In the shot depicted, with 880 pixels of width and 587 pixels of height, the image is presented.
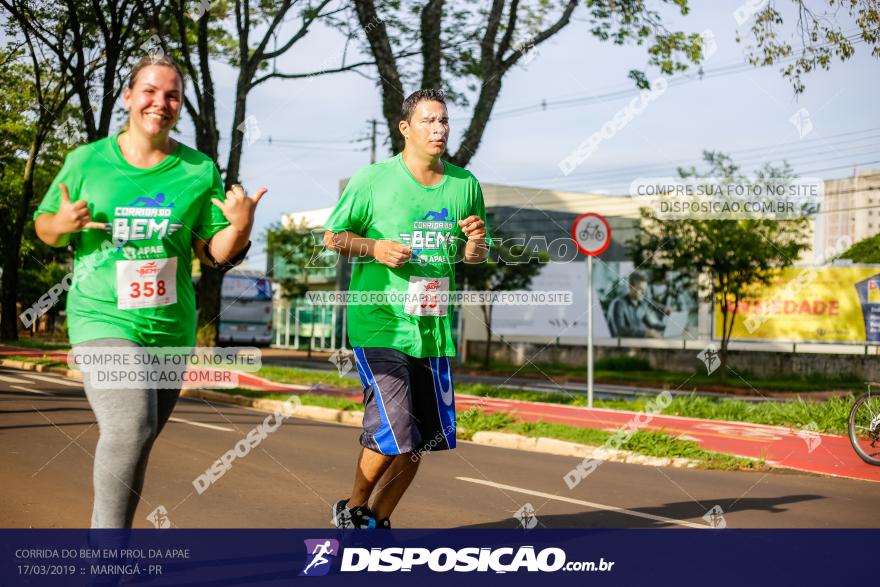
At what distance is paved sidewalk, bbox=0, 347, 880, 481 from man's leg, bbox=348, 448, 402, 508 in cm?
609

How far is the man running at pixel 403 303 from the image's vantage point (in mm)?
4367

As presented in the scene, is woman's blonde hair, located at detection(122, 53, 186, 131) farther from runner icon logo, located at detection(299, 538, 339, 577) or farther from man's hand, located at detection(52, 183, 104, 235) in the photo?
runner icon logo, located at detection(299, 538, 339, 577)

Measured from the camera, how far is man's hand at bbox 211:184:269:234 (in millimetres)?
3559

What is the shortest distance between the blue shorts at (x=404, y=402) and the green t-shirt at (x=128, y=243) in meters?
1.00

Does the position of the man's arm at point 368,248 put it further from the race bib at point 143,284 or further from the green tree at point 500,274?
the green tree at point 500,274

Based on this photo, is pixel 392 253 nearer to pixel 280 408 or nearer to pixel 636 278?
pixel 280 408

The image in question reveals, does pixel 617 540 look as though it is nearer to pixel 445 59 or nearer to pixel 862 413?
pixel 862 413

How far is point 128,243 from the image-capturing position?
11.8ft

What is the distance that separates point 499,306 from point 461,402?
1100 inches

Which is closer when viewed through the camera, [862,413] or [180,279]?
[180,279]

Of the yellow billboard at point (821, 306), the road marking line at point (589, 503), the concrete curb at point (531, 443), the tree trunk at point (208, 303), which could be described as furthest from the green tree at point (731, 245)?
the road marking line at point (589, 503)

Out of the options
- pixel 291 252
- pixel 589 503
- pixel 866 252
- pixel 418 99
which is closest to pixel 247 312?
pixel 291 252

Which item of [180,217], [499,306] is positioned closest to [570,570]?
[180,217]

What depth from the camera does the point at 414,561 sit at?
15.0ft
